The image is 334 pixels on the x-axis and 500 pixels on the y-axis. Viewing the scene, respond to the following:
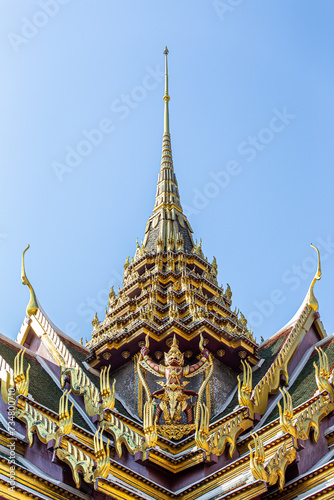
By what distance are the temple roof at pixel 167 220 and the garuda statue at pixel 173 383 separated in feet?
28.7

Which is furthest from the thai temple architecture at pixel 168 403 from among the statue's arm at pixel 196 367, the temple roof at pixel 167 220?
the temple roof at pixel 167 220

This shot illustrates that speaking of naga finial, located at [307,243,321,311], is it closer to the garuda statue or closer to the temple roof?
the garuda statue

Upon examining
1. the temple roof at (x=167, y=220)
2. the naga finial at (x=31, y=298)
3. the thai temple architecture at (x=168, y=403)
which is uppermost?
the temple roof at (x=167, y=220)

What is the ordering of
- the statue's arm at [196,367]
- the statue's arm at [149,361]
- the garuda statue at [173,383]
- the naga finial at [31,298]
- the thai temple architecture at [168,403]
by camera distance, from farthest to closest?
the naga finial at [31,298], the statue's arm at [149,361], the statue's arm at [196,367], the garuda statue at [173,383], the thai temple architecture at [168,403]

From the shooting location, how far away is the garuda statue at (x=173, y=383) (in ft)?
62.2

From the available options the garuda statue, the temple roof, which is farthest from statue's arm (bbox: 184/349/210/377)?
the temple roof

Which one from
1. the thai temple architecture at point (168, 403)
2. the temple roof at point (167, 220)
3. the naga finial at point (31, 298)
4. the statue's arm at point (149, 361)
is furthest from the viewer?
the temple roof at point (167, 220)

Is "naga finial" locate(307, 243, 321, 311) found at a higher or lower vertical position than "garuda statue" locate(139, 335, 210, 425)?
higher

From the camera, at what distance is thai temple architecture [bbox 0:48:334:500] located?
49.4ft

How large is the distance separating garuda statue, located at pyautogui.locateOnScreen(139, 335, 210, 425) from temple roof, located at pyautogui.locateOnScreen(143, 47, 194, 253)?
8734 millimetres

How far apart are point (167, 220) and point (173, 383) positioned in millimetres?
12022

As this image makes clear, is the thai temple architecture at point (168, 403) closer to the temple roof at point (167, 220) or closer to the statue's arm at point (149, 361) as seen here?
the statue's arm at point (149, 361)

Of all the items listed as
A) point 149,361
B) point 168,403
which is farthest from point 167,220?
point 168,403

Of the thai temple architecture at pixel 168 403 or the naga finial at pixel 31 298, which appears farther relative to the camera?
the naga finial at pixel 31 298
